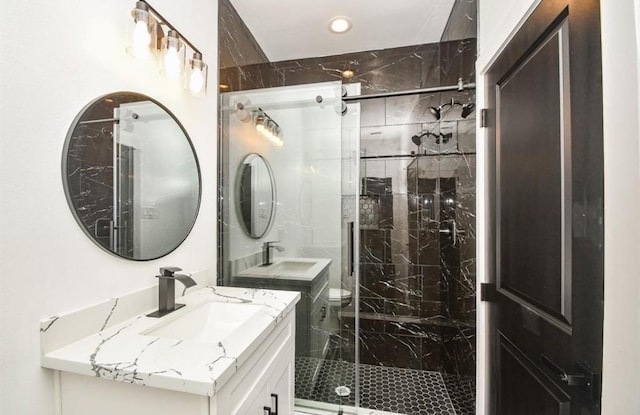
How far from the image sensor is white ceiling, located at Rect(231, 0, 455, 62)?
75.9 inches

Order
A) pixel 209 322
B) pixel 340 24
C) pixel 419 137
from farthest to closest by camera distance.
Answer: pixel 419 137 → pixel 340 24 → pixel 209 322

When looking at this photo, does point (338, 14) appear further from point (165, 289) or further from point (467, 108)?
point (165, 289)

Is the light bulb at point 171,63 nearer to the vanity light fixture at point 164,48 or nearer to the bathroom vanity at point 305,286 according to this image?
the vanity light fixture at point 164,48

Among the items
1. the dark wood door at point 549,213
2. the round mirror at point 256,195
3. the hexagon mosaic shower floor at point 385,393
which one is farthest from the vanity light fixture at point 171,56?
the hexagon mosaic shower floor at point 385,393

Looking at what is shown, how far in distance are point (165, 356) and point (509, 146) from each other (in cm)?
152

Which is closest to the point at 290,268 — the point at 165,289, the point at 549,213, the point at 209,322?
the point at 209,322

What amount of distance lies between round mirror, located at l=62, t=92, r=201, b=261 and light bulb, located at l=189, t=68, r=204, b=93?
18 cm

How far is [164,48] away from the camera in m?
1.24

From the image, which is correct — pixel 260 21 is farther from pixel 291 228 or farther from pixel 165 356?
pixel 165 356

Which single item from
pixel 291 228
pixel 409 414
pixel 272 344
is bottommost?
pixel 409 414

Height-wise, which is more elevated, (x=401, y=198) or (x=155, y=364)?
(x=401, y=198)

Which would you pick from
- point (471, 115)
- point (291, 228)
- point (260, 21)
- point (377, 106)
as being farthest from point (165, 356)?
point (377, 106)

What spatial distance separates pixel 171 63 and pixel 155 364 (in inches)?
48.8

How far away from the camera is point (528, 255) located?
1045mm
